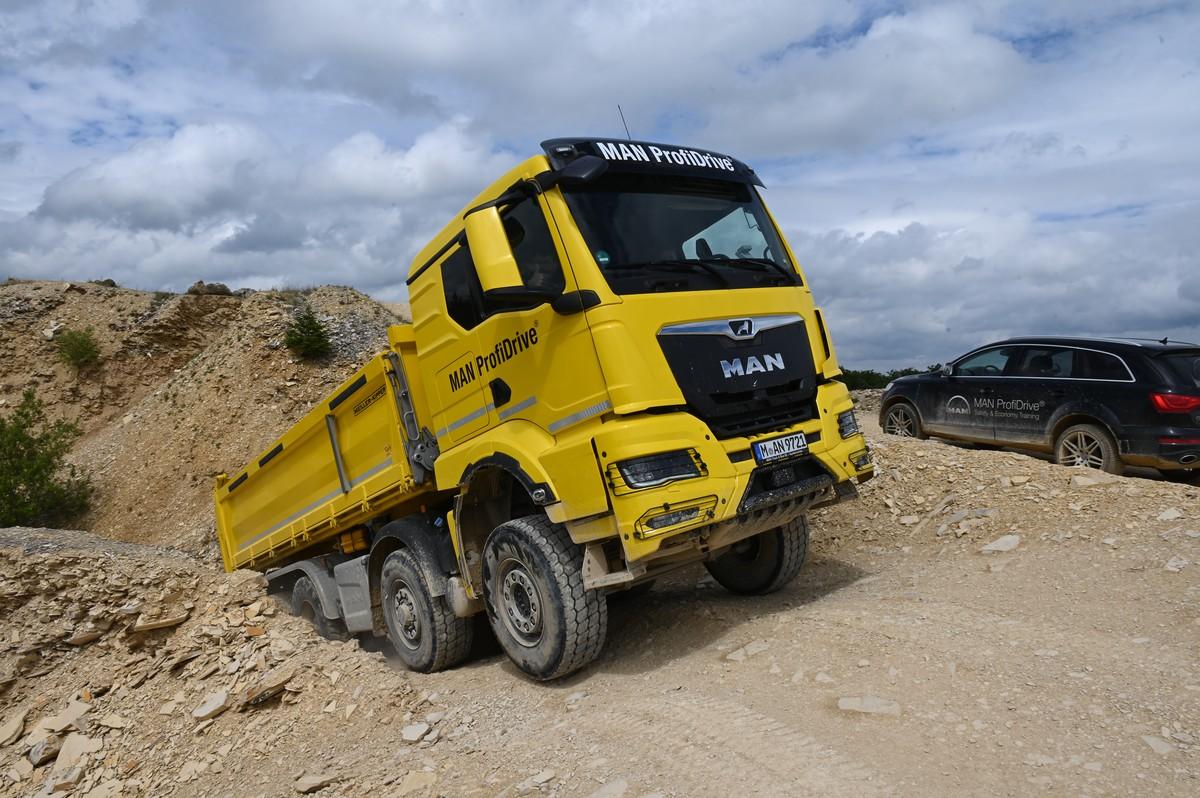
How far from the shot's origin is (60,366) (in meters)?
21.8

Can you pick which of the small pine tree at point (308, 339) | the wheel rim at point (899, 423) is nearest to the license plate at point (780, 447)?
the wheel rim at point (899, 423)

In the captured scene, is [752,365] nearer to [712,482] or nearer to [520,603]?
[712,482]

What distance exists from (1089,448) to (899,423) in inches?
107

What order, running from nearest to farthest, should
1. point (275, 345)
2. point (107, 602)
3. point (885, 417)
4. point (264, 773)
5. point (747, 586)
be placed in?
point (264, 773) → point (747, 586) → point (107, 602) → point (885, 417) → point (275, 345)

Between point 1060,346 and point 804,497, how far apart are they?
218 inches

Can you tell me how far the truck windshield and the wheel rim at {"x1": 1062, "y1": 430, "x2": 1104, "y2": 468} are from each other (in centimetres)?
488

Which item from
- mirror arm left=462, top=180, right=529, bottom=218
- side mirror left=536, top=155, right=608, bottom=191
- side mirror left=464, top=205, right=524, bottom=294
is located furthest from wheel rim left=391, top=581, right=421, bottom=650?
side mirror left=536, top=155, right=608, bottom=191

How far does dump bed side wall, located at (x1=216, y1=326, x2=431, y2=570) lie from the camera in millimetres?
6004

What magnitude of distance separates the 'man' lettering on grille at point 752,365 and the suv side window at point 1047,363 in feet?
17.5

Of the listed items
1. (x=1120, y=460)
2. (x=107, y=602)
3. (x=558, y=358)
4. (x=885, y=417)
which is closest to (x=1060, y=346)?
(x=1120, y=460)

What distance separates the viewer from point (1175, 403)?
7746 mm

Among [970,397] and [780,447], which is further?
[970,397]

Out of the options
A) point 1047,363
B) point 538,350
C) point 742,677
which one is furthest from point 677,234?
point 1047,363

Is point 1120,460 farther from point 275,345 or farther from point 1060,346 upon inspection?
point 275,345
